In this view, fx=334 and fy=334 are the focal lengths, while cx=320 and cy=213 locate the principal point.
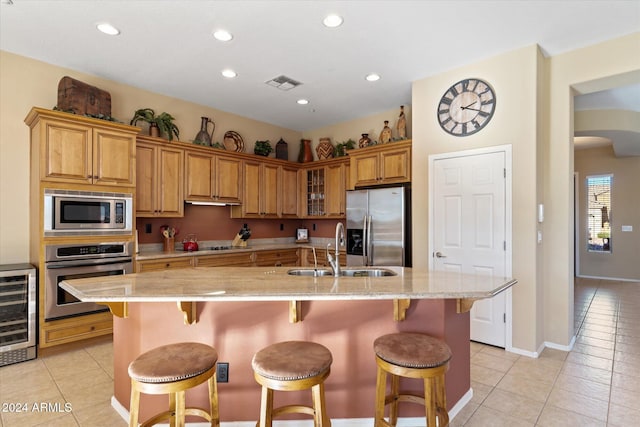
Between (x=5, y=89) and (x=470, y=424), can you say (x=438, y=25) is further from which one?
(x=5, y=89)

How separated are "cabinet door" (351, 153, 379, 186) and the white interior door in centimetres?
94

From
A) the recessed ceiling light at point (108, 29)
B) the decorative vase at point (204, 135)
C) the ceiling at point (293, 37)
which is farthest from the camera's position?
the decorative vase at point (204, 135)

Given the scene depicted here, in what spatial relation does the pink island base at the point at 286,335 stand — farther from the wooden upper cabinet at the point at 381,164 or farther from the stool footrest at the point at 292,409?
the wooden upper cabinet at the point at 381,164

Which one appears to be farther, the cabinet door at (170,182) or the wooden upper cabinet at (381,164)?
the wooden upper cabinet at (381,164)

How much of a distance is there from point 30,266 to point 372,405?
3.37m

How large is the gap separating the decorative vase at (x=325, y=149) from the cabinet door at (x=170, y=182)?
7.40ft

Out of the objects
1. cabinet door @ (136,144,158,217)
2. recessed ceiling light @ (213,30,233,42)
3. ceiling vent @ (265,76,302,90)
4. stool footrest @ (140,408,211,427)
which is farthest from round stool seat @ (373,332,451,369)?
cabinet door @ (136,144,158,217)

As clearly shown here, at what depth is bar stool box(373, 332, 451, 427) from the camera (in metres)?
1.67

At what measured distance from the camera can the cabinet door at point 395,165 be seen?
14.0 ft

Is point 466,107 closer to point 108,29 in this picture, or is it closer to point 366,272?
point 366,272

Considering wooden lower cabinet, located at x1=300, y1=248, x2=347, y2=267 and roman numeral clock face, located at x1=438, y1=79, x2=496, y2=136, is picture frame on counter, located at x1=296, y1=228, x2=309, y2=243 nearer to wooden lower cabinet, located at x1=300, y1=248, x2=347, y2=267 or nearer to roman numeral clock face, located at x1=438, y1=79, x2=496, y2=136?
wooden lower cabinet, located at x1=300, y1=248, x2=347, y2=267

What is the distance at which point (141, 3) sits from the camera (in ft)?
8.57

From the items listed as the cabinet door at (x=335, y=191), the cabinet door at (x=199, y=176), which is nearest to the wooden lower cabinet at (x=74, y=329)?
the cabinet door at (x=199, y=176)

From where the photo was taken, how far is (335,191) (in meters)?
5.41
